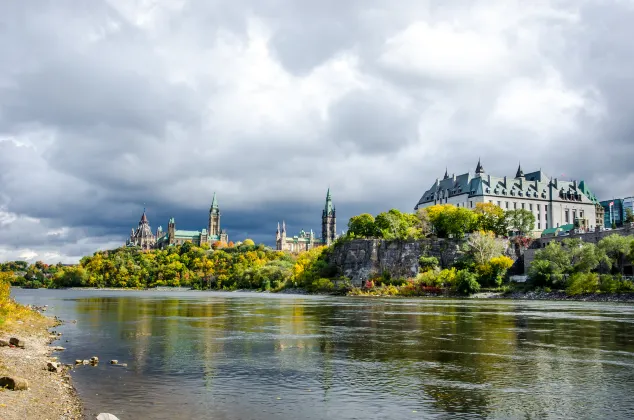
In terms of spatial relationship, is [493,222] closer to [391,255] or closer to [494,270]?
[391,255]

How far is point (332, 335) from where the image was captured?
39594 mm

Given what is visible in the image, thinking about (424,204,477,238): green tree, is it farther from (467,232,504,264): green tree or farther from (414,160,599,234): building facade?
(414,160,599,234): building facade

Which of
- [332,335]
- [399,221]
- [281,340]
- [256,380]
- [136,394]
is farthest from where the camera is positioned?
[399,221]

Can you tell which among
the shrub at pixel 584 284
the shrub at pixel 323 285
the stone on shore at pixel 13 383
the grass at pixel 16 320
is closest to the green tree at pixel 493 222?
the shrub at pixel 323 285

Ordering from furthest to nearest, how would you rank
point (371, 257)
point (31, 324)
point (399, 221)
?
point (399, 221)
point (371, 257)
point (31, 324)

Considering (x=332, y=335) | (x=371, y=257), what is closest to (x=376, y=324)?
(x=332, y=335)

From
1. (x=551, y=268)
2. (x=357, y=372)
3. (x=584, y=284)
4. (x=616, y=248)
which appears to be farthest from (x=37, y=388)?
(x=616, y=248)

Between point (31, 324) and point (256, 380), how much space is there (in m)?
28.7

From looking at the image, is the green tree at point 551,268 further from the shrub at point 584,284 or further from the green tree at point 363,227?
the green tree at point 363,227

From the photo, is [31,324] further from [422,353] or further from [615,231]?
[615,231]

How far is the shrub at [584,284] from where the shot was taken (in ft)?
304

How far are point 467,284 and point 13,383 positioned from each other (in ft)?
340

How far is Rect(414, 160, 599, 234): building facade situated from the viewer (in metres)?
168

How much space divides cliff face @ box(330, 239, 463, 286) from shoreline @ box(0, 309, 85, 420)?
110218mm
